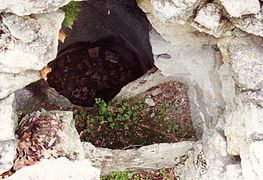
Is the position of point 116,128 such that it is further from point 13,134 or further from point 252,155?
point 252,155

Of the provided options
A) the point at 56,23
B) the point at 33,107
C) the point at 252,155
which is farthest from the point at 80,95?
the point at 252,155

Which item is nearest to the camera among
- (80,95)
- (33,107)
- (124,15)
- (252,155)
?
(252,155)

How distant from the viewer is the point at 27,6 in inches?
74.2

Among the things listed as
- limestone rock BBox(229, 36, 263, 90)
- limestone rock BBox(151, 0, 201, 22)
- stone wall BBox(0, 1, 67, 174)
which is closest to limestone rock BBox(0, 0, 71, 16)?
stone wall BBox(0, 1, 67, 174)

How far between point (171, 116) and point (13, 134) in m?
2.64

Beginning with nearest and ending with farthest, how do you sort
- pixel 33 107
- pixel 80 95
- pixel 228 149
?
1. pixel 228 149
2. pixel 33 107
3. pixel 80 95

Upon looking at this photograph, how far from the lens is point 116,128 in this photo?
3.99 m

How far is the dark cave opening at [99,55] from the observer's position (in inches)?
207

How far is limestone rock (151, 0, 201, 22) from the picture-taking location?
2.00 metres

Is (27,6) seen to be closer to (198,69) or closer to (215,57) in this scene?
(215,57)

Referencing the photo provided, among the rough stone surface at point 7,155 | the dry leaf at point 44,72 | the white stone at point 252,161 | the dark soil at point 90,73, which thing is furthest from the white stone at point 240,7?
the dark soil at point 90,73

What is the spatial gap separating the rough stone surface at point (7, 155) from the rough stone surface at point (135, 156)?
1072 mm

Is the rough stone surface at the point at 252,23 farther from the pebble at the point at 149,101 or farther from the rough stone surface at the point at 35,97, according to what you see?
the rough stone surface at the point at 35,97

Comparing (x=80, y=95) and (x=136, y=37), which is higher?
(x=136, y=37)
